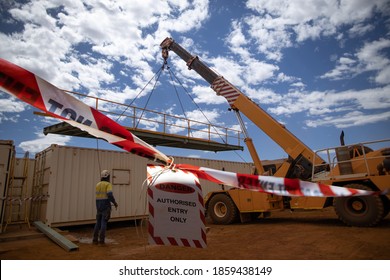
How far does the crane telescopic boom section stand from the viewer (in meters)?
9.88

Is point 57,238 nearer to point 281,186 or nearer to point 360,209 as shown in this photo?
point 281,186

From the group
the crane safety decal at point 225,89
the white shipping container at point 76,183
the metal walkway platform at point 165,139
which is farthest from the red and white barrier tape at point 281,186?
the metal walkway platform at point 165,139

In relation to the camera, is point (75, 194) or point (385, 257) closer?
point (385, 257)

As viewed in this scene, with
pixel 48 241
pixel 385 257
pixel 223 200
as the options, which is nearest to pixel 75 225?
pixel 48 241

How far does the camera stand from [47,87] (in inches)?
97.9

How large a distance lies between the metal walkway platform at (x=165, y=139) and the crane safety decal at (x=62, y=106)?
11.2 meters

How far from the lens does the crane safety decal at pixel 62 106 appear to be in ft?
7.89

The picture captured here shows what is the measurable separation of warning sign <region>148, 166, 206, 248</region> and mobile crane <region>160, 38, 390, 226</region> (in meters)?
7.48

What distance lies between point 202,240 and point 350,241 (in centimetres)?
575

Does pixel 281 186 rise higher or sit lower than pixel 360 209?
higher

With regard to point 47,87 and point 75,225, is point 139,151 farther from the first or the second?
point 75,225

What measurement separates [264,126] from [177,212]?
864cm

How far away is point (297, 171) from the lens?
32.7 feet

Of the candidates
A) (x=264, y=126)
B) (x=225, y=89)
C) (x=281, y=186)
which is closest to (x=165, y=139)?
(x=225, y=89)
